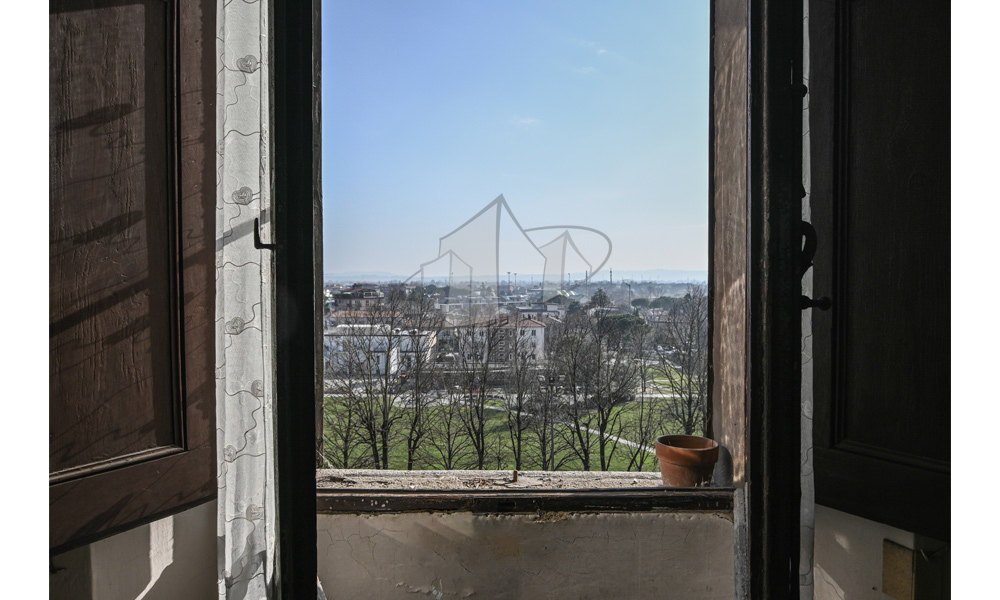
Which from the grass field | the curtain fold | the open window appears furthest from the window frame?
the grass field

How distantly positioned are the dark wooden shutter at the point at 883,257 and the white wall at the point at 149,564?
1594 mm

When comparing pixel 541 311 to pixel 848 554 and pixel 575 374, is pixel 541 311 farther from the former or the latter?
pixel 848 554

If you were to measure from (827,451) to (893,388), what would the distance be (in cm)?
22

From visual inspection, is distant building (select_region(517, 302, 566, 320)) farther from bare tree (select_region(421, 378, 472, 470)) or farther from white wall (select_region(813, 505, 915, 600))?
white wall (select_region(813, 505, 915, 600))

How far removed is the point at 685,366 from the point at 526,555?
79cm

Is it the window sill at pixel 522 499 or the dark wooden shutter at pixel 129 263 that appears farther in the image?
the window sill at pixel 522 499

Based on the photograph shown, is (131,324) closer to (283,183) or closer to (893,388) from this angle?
(283,183)

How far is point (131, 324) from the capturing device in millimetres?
1117

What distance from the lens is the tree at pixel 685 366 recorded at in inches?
64.6

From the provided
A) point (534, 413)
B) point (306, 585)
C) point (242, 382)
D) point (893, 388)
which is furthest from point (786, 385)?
point (242, 382)

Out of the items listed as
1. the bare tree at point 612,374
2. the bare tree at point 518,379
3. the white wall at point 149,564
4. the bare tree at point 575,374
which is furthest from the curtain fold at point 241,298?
the bare tree at point 612,374

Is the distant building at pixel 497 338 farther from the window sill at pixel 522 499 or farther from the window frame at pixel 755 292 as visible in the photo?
the window frame at pixel 755 292

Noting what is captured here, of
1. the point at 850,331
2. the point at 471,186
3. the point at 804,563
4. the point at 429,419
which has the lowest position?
the point at 804,563
